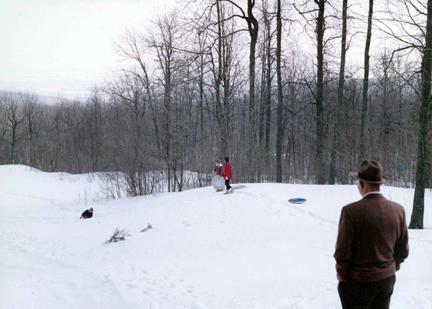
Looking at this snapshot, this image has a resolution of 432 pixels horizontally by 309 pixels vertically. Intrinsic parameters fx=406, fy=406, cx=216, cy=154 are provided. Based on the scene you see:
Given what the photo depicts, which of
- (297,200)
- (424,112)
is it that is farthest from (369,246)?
(297,200)

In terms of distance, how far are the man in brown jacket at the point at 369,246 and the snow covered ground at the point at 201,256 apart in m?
2.73

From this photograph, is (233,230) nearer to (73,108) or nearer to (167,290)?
(167,290)

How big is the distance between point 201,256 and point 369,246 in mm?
6819

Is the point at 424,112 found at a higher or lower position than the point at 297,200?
higher

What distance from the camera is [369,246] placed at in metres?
3.31

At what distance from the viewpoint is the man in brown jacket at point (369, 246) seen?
10.8ft

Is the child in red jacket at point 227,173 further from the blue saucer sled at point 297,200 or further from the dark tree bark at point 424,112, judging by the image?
the dark tree bark at point 424,112

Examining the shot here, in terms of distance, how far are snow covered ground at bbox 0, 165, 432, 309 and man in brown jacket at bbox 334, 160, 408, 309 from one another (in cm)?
273

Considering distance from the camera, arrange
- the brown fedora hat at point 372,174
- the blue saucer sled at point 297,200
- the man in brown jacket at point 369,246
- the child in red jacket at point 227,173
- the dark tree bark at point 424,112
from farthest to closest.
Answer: the child in red jacket at point 227,173, the blue saucer sled at point 297,200, the dark tree bark at point 424,112, the brown fedora hat at point 372,174, the man in brown jacket at point 369,246

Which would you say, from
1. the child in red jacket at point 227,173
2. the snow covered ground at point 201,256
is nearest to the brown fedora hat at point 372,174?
the snow covered ground at point 201,256

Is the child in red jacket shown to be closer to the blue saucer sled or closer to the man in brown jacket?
the blue saucer sled

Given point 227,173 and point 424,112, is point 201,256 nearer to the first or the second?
point 424,112

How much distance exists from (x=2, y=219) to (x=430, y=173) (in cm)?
1931

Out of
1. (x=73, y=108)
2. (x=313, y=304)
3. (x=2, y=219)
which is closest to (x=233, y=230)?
(x=313, y=304)
